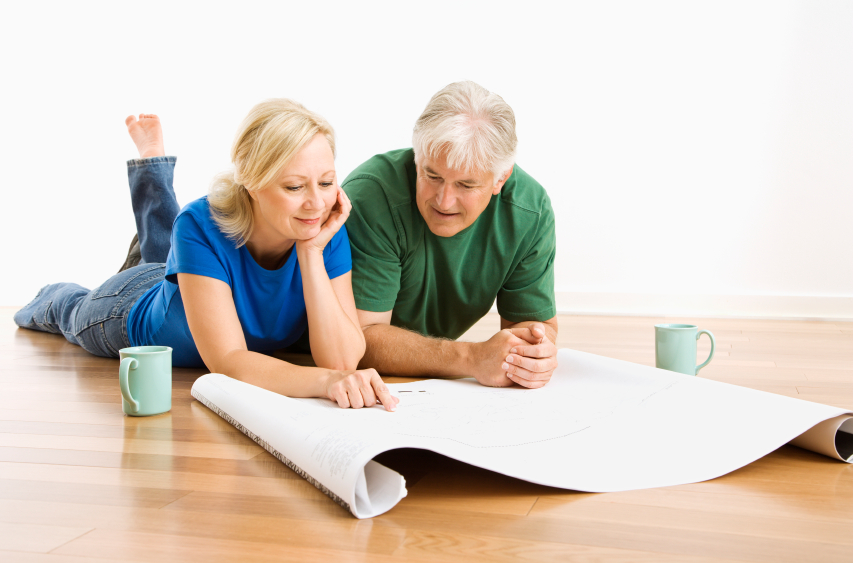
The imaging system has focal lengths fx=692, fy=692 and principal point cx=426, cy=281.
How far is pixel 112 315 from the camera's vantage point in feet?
6.69

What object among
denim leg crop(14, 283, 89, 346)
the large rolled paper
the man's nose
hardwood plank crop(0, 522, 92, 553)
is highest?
the man's nose

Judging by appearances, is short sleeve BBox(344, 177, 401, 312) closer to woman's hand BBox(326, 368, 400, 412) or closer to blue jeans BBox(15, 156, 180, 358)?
woman's hand BBox(326, 368, 400, 412)

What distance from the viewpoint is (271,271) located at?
1.66 m

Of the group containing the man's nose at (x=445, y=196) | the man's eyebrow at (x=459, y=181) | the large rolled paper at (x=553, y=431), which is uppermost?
the man's eyebrow at (x=459, y=181)

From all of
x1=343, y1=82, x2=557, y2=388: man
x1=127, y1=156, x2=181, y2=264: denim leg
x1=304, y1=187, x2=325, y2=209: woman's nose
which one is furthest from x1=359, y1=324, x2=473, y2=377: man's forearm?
x1=127, y1=156, x2=181, y2=264: denim leg

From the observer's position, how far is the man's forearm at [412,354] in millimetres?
1589

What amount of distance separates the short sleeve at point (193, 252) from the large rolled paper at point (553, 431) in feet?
0.80

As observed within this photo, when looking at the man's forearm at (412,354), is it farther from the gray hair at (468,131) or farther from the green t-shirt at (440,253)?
the gray hair at (468,131)

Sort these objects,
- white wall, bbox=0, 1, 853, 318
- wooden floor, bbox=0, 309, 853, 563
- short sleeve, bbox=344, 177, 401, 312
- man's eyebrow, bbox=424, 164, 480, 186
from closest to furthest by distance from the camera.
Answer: wooden floor, bbox=0, 309, 853, 563 < man's eyebrow, bbox=424, 164, 480, 186 < short sleeve, bbox=344, 177, 401, 312 < white wall, bbox=0, 1, 853, 318

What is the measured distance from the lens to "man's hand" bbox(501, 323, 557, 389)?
143 cm

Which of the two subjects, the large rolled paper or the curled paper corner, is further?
the curled paper corner

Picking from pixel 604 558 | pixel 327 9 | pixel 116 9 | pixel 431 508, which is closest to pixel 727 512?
pixel 604 558

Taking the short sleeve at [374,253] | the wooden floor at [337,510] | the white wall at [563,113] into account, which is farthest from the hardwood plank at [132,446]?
the white wall at [563,113]

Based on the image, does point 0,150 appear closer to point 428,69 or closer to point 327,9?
point 327,9
